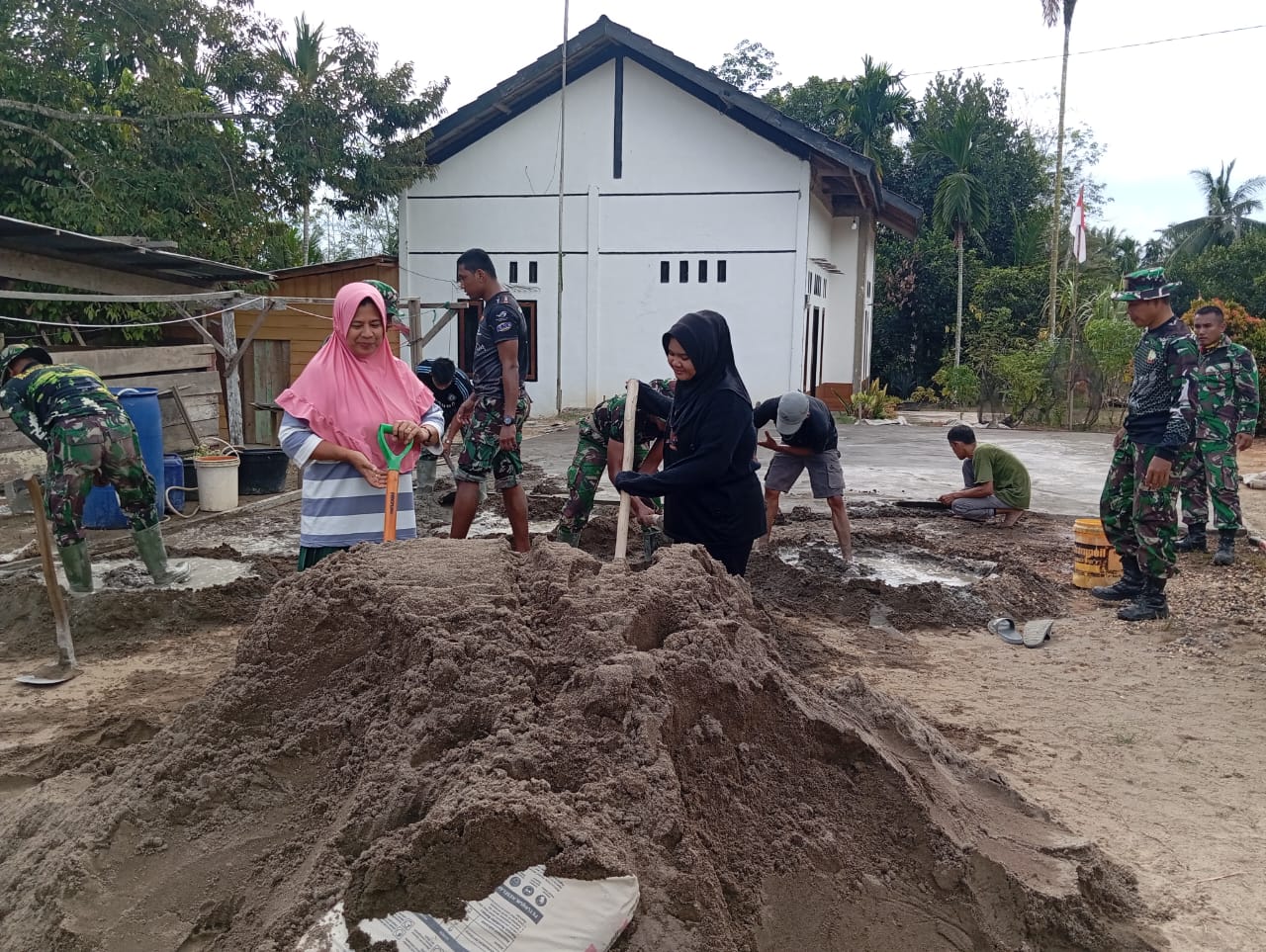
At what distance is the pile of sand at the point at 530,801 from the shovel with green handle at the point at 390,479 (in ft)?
2.09

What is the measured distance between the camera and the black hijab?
146 inches

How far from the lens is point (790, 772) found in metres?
2.44

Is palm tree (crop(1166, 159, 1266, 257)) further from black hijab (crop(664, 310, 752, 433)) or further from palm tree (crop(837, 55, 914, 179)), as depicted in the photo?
black hijab (crop(664, 310, 752, 433))

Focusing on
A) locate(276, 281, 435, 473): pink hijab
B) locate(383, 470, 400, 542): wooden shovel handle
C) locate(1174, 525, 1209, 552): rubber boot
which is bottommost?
locate(1174, 525, 1209, 552): rubber boot

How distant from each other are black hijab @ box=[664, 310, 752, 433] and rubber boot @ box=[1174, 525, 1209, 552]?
4.62m

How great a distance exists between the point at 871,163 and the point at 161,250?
12354mm

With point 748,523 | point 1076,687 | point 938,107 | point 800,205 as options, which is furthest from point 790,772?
point 938,107

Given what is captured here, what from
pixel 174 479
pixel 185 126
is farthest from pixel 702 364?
pixel 185 126

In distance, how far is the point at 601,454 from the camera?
5.68 m

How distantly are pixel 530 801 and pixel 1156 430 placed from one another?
445 cm

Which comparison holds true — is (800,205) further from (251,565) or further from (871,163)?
(251,565)

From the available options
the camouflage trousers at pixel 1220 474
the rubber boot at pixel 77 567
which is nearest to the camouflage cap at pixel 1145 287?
the camouflage trousers at pixel 1220 474

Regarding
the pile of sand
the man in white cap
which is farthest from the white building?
the pile of sand

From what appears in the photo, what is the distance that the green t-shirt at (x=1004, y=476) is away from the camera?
790cm
